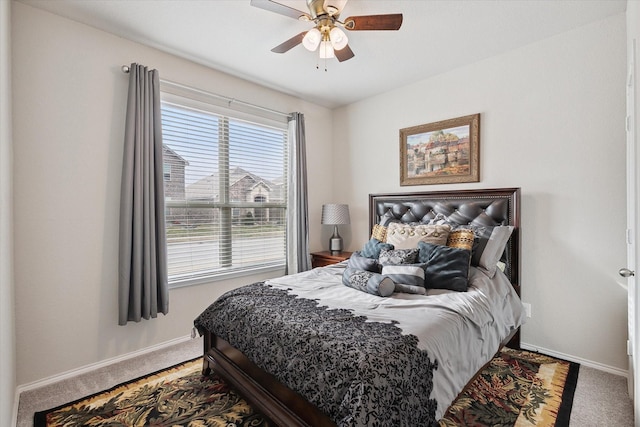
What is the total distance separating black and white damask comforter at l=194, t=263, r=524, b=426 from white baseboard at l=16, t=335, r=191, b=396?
836 mm

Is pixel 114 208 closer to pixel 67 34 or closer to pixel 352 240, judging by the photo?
pixel 67 34

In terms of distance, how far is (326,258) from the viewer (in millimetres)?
3871

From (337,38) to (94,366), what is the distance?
307cm

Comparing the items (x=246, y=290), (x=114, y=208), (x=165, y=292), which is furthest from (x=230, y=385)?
(x=114, y=208)

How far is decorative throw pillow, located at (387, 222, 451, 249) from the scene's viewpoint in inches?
105

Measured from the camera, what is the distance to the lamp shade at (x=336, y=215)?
155 inches

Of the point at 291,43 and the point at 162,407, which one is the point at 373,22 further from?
the point at 162,407

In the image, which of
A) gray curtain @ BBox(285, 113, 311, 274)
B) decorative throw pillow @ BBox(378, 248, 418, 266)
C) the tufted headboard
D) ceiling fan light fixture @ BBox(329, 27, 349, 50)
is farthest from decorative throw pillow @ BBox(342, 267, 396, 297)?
ceiling fan light fixture @ BBox(329, 27, 349, 50)

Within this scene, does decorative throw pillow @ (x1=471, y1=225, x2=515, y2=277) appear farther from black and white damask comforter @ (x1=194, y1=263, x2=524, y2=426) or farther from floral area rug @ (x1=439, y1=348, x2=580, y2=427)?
floral area rug @ (x1=439, y1=348, x2=580, y2=427)

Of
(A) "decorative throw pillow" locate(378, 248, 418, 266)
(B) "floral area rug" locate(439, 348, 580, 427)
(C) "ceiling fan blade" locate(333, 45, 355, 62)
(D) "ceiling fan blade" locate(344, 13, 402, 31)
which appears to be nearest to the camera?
(B) "floral area rug" locate(439, 348, 580, 427)

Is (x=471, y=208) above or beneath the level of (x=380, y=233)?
above

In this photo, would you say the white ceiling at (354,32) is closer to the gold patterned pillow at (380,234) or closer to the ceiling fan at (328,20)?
the ceiling fan at (328,20)

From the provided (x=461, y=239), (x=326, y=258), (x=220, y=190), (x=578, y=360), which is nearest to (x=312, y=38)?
(x=220, y=190)

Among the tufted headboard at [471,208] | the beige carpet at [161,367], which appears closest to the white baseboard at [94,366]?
the beige carpet at [161,367]
